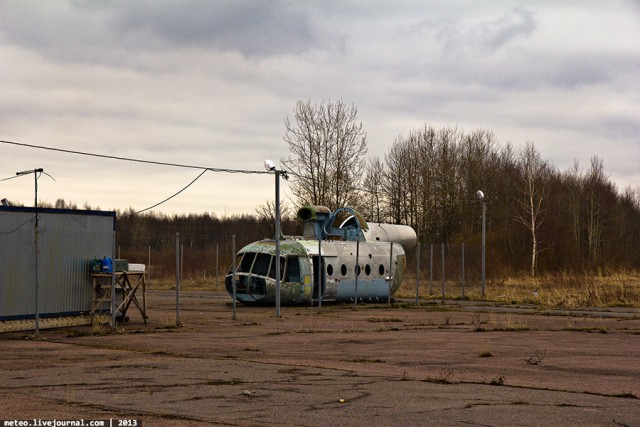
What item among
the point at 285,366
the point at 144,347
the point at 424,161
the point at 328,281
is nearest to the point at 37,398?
the point at 285,366

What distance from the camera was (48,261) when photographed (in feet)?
74.4

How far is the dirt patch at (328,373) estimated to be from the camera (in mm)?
10242

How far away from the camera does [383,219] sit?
70062mm

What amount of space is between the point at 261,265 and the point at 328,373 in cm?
2012

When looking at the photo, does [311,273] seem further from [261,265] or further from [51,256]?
[51,256]

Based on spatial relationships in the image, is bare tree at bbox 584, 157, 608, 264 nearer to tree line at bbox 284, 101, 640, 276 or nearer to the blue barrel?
tree line at bbox 284, 101, 640, 276

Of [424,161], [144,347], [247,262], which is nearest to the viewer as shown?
[144,347]

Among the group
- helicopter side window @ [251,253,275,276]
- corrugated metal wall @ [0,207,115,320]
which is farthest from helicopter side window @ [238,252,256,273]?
corrugated metal wall @ [0,207,115,320]

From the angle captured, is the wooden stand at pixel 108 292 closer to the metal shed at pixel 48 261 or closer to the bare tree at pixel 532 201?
the metal shed at pixel 48 261

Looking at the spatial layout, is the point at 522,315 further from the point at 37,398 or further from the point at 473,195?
the point at 473,195

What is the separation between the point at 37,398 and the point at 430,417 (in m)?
4.77

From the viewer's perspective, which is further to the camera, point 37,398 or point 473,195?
point 473,195

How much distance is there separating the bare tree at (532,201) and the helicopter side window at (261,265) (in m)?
28.9

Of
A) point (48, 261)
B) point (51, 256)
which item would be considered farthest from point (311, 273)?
point (48, 261)
